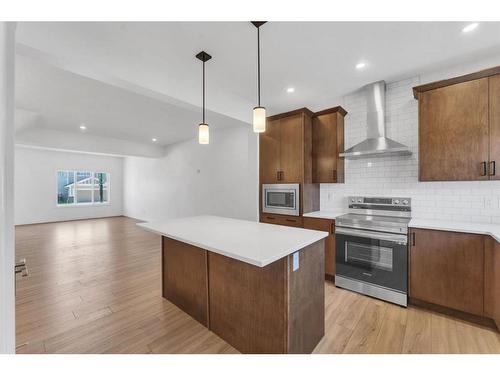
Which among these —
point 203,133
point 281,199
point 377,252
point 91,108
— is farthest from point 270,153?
point 91,108

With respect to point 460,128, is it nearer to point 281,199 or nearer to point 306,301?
point 281,199

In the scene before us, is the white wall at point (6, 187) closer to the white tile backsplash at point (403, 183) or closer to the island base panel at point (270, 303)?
the island base panel at point (270, 303)

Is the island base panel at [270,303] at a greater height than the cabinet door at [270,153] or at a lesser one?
lesser

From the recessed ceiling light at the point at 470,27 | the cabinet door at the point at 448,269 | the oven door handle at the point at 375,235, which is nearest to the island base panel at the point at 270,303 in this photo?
the oven door handle at the point at 375,235

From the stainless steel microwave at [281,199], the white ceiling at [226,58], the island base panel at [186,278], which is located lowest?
the island base panel at [186,278]

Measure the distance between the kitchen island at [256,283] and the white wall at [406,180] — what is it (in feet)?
5.85

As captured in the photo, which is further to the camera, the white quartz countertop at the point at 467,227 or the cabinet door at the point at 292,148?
the cabinet door at the point at 292,148

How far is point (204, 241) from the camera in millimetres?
1681

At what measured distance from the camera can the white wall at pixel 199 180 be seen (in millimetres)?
4461

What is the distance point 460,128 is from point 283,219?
2.30m

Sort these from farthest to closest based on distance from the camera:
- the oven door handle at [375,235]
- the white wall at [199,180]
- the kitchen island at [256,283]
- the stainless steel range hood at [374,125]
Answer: the white wall at [199,180] < the stainless steel range hood at [374,125] < the oven door handle at [375,235] < the kitchen island at [256,283]

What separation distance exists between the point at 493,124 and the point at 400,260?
1602mm
